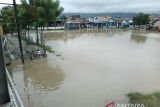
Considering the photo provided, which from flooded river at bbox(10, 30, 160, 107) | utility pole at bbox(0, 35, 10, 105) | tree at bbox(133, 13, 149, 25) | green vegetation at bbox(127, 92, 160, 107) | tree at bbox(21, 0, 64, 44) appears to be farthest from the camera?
tree at bbox(133, 13, 149, 25)

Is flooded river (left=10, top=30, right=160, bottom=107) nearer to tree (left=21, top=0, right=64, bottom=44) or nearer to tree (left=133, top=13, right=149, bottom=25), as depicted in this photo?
tree (left=21, top=0, right=64, bottom=44)

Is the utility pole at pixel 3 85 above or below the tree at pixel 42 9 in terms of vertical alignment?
below

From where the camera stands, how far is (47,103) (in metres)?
12.2

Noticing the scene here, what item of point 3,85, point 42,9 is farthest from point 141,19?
point 3,85

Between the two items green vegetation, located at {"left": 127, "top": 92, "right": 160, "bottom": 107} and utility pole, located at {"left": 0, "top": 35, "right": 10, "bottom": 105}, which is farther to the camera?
green vegetation, located at {"left": 127, "top": 92, "right": 160, "bottom": 107}

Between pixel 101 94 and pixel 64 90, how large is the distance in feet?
7.25

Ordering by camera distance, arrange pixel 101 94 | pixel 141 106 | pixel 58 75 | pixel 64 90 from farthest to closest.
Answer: pixel 58 75, pixel 64 90, pixel 101 94, pixel 141 106

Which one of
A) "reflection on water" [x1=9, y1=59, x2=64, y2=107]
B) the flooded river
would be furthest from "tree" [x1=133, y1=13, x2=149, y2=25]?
"reflection on water" [x1=9, y1=59, x2=64, y2=107]

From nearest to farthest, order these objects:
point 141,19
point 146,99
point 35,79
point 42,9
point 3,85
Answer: point 3,85, point 146,99, point 35,79, point 42,9, point 141,19

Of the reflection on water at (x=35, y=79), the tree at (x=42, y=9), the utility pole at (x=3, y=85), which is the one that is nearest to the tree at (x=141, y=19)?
the tree at (x=42, y=9)

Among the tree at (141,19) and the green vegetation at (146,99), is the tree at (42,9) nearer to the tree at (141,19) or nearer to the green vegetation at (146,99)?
the green vegetation at (146,99)

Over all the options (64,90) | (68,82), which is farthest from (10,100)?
(68,82)

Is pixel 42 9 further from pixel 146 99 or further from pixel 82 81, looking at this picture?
pixel 146 99

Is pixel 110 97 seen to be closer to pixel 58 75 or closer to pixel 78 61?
pixel 58 75
